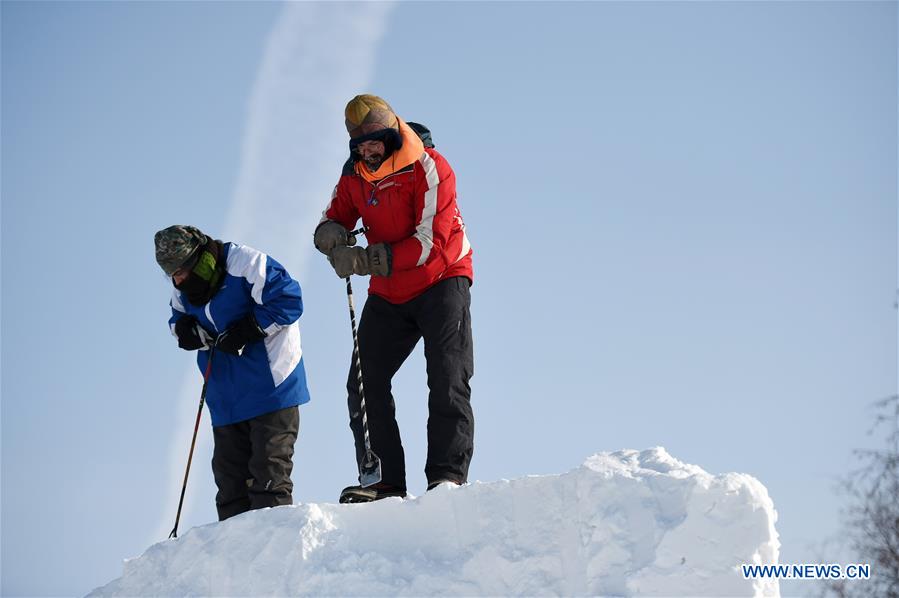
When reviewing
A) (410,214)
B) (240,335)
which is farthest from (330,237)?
(240,335)

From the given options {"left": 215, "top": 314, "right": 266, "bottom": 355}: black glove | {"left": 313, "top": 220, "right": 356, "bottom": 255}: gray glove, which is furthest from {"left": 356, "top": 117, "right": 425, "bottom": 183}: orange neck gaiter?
{"left": 215, "top": 314, "right": 266, "bottom": 355}: black glove

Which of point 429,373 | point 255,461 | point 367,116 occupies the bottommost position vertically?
point 255,461

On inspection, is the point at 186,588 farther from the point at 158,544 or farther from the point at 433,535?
the point at 433,535

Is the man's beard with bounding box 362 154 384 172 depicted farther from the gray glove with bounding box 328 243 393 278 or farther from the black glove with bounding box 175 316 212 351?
the black glove with bounding box 175 316 212 351

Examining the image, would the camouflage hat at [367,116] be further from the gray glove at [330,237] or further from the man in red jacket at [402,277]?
the gray glove at [330,237]

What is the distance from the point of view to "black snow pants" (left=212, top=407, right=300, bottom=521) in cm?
610

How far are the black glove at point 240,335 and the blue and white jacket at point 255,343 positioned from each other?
0.04 meters

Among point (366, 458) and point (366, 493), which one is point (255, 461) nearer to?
point (366, 458)

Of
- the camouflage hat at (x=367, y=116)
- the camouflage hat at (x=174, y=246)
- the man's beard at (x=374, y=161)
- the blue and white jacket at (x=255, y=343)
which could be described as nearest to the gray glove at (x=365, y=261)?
the man's beard at (x=374, y=161)

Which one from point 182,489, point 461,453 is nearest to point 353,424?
point 461,453

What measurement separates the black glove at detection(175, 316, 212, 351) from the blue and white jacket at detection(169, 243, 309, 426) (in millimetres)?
58

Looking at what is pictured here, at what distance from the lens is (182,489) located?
6.12 m

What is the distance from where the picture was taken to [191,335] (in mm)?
6395

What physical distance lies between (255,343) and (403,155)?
5.30 ft
